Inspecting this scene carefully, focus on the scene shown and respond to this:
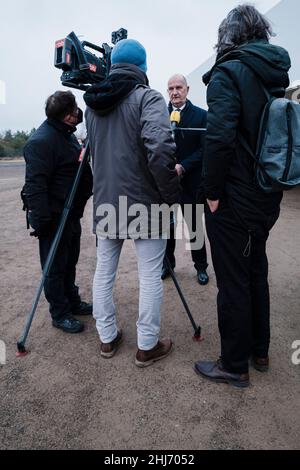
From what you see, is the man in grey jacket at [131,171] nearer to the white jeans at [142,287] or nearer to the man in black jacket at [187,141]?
the white jeans at [142,287]

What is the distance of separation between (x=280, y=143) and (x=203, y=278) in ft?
7.17

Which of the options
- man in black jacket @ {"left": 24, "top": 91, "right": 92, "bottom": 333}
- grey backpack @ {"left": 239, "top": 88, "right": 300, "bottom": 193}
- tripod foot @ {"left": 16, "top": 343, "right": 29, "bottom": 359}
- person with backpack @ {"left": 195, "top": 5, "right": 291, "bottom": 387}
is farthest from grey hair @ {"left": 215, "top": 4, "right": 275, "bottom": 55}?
tripod foot @ {"left": 16, "top": 343, "right": 29, "bottom": 359}

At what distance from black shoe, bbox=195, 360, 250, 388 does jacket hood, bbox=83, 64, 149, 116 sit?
1.85 m

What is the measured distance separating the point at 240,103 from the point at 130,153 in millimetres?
706

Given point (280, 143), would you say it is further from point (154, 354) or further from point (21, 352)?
point (21, 352)

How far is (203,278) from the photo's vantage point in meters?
3.70

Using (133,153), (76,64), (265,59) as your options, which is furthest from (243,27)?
(76,64)

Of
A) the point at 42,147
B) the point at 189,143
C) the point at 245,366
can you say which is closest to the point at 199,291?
the point at 245,366

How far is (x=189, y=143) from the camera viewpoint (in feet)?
11.4

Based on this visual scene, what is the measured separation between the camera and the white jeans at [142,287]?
85.5 inches

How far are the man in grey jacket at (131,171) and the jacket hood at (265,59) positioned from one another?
0.50 meters

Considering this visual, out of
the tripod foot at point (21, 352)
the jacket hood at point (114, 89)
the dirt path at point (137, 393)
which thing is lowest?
the dirt path at point (137, 393)

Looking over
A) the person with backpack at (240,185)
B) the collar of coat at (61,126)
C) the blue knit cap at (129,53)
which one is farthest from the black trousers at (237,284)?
the collar of coat at (61,126)

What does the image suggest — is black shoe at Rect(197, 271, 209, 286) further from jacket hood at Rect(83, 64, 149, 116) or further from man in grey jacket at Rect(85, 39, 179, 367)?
jacket hood at Rect(83, 64, 149, 116)
